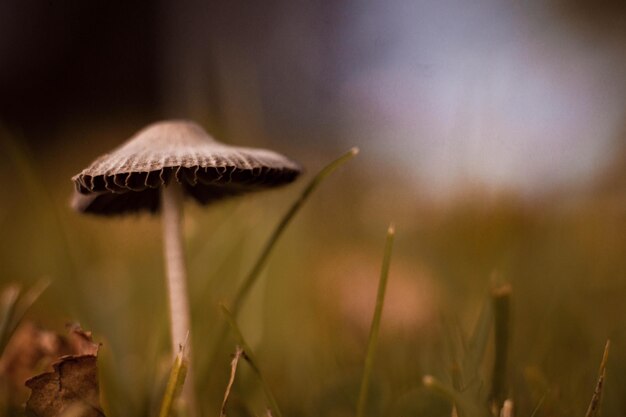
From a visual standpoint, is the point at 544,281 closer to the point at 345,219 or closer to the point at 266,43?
the point at 345,219

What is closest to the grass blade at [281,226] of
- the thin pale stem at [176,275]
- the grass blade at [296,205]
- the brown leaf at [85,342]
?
the grass blade at [296,205]

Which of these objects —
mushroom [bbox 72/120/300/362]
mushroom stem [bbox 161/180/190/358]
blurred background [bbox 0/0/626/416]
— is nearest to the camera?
mushroom [bbox 72/120/300/362]

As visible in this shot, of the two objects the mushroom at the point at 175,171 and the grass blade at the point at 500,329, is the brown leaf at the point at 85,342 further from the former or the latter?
the grass blade at the point at 500,329

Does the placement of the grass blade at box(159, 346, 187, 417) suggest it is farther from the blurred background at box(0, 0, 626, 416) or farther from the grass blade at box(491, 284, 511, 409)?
the grass blade at box(491, 284, 511, 409)

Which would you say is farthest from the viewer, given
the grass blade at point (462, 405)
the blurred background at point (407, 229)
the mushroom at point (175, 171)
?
the blurred background at point (407, 229)

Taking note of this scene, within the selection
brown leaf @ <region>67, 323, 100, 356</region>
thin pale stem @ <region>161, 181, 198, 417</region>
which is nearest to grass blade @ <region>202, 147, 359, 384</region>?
thin pale stem @ <region>161, 181, 198, 417</region>
